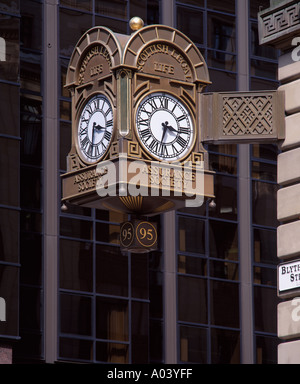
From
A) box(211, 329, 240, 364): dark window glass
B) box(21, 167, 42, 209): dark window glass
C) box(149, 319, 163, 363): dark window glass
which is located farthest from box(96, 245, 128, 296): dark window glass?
box(211, 329, 240, 364): dark window glass

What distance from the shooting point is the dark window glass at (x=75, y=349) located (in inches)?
1569

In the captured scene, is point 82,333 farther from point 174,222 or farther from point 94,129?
point 94,129

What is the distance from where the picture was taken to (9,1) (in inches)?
1565

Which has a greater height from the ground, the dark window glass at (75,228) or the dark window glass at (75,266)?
the dark window glass at (75,228)

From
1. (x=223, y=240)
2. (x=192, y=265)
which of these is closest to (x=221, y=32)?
(x=223, y=240)

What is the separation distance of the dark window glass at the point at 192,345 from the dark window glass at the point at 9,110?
8.75 m

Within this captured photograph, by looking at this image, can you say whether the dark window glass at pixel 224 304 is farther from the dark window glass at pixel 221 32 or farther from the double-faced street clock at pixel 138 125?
the double-faced street clock at pixel 138 125

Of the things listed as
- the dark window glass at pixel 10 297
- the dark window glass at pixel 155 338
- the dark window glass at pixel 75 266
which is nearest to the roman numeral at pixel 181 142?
the dark window glass at pixel 10 297

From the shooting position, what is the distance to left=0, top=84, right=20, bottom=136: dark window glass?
39344 millimetres

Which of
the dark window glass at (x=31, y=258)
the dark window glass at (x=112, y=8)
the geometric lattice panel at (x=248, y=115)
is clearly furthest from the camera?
the dark window glass at (x=112, y=8)

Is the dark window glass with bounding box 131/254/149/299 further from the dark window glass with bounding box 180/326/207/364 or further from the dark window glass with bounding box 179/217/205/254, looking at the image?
the dark window glass with bounding box 180/326/207/364

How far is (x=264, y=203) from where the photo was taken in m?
46.2

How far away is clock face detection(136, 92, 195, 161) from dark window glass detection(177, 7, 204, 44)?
30.2 m

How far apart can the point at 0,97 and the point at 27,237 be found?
165 inches
